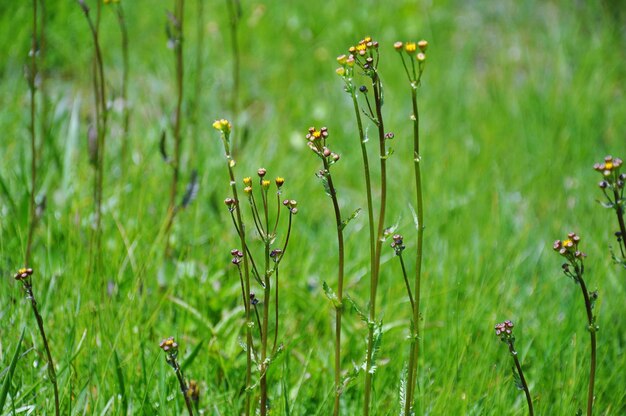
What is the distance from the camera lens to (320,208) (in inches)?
120

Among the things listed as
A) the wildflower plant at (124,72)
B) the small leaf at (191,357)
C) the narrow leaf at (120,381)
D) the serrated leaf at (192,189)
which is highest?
the wildflower plant at (124,72)

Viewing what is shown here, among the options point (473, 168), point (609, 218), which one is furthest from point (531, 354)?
point (473, 168)

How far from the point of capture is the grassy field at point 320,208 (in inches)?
77.1

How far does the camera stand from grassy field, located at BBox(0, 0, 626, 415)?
1.96 m

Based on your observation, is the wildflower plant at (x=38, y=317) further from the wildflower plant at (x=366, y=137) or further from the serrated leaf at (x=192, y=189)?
the serrated leaf at (x=192, y=189)

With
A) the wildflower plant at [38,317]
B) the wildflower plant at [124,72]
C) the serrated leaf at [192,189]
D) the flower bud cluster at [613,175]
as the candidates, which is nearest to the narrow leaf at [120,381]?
the wildflower plant at [38,317]

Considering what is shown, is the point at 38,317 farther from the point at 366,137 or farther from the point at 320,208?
the point at 320,208

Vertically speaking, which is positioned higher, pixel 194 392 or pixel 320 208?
pixel 320 208

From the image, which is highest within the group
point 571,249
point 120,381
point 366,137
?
point 366,137

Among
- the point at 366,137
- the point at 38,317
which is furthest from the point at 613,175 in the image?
the point at 38,317

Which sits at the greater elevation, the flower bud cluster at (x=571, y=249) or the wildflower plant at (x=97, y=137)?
the wildflower plant at (x=97, y=137)

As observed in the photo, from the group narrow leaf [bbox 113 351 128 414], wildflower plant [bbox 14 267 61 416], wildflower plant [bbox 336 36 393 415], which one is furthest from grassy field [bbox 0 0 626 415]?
wildflower plant [bbox 336 36 393 415]

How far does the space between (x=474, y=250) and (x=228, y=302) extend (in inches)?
35.1

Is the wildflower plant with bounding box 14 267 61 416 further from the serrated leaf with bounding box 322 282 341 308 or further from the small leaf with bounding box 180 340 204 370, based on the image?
the serrated leaf with bounding box 322 282 341 308
